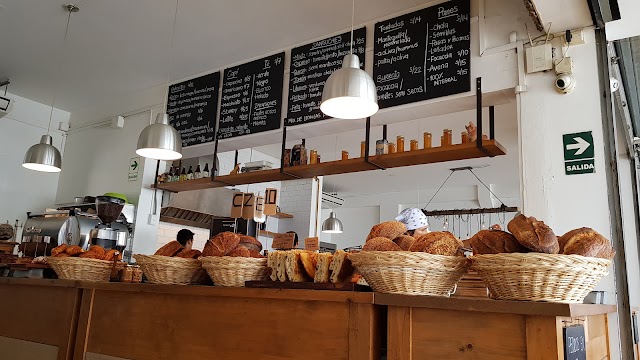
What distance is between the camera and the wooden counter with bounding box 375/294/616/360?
1.19 meters

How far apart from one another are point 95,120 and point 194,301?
5357mm

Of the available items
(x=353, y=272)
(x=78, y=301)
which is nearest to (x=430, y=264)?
(x=353, y=272)

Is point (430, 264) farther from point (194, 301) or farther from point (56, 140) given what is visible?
point (56, 140)

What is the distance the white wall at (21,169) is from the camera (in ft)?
19.9

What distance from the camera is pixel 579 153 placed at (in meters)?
3.02

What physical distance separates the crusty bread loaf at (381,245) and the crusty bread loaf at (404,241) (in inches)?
1.9

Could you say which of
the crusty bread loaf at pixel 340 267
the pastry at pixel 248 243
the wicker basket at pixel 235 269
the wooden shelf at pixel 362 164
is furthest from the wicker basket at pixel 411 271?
the wooden shelf at pixel 362 164

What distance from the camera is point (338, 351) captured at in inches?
58.4

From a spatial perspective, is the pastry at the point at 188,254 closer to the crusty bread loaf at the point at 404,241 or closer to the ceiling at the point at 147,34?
the crusty bread loaf at the point at 404,241

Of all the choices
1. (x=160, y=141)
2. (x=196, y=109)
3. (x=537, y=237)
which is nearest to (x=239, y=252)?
(x=537, y=237)

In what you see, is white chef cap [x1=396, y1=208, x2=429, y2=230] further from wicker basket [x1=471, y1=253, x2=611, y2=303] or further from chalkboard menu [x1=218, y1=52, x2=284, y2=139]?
→ wicker basket [x1=471, y1=253, x2=611, y2=303]

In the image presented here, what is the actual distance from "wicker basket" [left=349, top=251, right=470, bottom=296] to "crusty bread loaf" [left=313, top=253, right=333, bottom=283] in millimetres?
200

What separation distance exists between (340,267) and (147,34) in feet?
12.1

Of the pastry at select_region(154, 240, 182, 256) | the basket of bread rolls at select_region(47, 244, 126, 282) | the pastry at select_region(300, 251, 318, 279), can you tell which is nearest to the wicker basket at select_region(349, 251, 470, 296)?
the pastry at select_region(300, 251, 318, 279)
